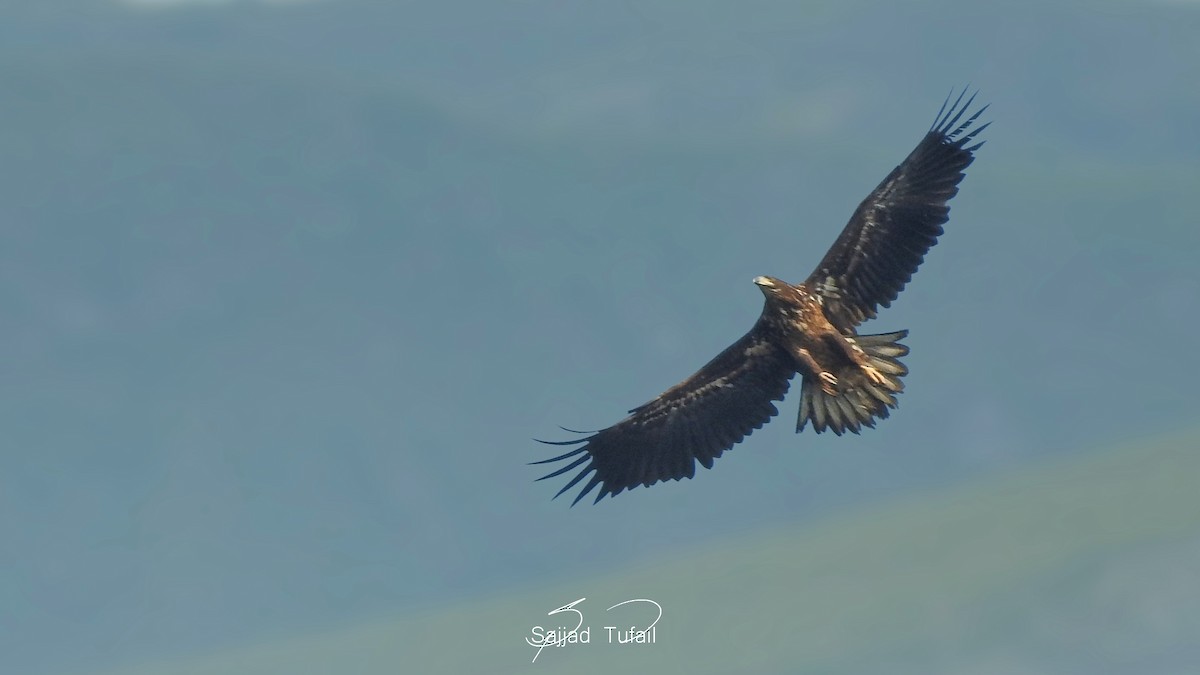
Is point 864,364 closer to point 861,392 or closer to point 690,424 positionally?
point 861,392

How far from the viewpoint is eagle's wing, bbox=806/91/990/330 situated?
12656 millimetres

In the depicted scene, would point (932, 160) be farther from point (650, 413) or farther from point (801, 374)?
point (650, 413)

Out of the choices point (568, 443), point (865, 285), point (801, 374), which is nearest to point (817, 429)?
point (801, 374)

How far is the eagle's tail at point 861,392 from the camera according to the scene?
485 inches

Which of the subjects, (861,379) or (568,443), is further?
(568,443)

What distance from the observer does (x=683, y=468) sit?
13.3 meters

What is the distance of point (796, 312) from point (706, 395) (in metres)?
1.23

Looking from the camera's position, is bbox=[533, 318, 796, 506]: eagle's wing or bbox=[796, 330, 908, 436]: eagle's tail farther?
bbox=[533, 318, 796, 506]: eagle's wing

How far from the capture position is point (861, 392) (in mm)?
12438

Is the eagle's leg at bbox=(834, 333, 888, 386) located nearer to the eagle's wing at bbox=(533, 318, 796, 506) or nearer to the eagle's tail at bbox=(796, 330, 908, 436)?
the eagle's tail at bbox=(796, 330, 908, 436)

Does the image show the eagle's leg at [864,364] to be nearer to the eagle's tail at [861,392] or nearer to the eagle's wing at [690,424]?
the eagle's tail at [861,392]

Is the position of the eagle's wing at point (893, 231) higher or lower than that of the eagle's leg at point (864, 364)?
higher

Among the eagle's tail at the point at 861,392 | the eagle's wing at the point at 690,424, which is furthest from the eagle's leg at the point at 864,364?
the eagle's wing at the point at 690,424

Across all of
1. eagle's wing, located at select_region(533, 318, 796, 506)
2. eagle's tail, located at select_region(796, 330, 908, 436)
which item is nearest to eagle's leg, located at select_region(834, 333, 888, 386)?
eagle's tail, located at select_region(796, 330, 908, 436)
